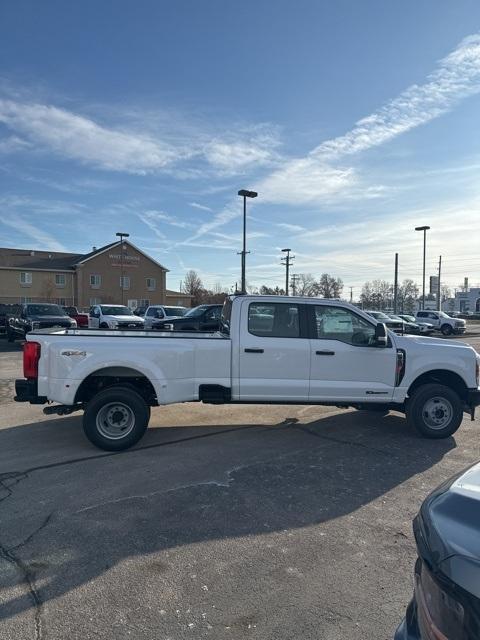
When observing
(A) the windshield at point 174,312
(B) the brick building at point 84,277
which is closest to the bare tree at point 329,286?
(B) the brick building at point 84,277

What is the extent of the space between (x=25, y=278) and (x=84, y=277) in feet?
23.3

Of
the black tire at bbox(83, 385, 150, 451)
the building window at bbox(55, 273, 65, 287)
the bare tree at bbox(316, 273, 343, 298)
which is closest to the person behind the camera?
the black tire at bbox(83, 385, 150, 451)

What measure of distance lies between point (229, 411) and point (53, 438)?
2952 mm

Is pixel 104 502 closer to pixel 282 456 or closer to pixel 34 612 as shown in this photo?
pixel 34 612

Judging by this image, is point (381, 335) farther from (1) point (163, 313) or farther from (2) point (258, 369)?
(1) point (163, 313)

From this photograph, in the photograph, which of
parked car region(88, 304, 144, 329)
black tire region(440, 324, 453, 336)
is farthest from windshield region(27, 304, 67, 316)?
black tire region(440, 324, 453, 336)

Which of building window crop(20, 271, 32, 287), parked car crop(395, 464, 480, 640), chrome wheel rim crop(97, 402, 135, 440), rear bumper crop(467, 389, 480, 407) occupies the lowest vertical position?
chrome wheel rim crop(97, 402, 135, 440)

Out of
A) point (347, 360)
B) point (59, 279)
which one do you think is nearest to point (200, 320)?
point (347, 360)

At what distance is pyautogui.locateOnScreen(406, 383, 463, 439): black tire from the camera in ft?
21.2

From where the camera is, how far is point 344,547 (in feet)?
11.8

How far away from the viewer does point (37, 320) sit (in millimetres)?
19531

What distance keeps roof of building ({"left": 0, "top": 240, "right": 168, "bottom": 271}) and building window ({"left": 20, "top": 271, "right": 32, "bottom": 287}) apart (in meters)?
0.76

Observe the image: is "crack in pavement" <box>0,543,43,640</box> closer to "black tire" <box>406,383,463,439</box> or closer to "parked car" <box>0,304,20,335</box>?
"black tire" <box>406,383,463,439</box>

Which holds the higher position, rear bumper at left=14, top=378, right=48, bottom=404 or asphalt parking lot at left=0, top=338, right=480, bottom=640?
rear bumper at left=14, top=378, right=48, bottom=404
